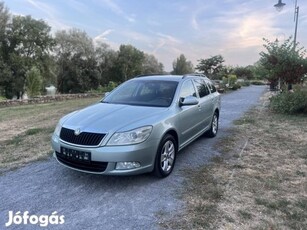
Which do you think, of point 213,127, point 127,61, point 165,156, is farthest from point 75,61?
point 165,156

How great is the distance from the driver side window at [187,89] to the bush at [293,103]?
20.7 ft

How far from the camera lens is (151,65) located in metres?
46.5

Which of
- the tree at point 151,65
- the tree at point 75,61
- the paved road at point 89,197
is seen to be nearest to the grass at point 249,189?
the paved road at point 89,197

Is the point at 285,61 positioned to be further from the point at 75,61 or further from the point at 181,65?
the point at 181,65

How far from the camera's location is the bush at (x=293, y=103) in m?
10.1

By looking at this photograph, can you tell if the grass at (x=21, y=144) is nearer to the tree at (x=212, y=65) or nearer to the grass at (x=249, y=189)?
the grass at (x=249, y=189)

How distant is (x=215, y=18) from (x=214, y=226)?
15711mm

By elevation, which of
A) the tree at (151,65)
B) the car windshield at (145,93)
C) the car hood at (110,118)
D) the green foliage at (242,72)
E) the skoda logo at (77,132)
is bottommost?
the skoda logo at (77,132)

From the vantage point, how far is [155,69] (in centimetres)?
4644

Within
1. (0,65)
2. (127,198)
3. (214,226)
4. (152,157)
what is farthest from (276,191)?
(0,65)

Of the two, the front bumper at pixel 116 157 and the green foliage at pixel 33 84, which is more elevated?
A: the green foliage at pixel 33 84

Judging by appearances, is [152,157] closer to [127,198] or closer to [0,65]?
[127,198]

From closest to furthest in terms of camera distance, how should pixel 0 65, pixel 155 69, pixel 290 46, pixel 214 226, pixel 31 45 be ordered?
pixel 214 226 < pixel 290 46 < pixel 0 65 < pixel 31 45 < pixel 155 69

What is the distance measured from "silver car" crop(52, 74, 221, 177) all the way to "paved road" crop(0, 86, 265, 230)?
277mm
